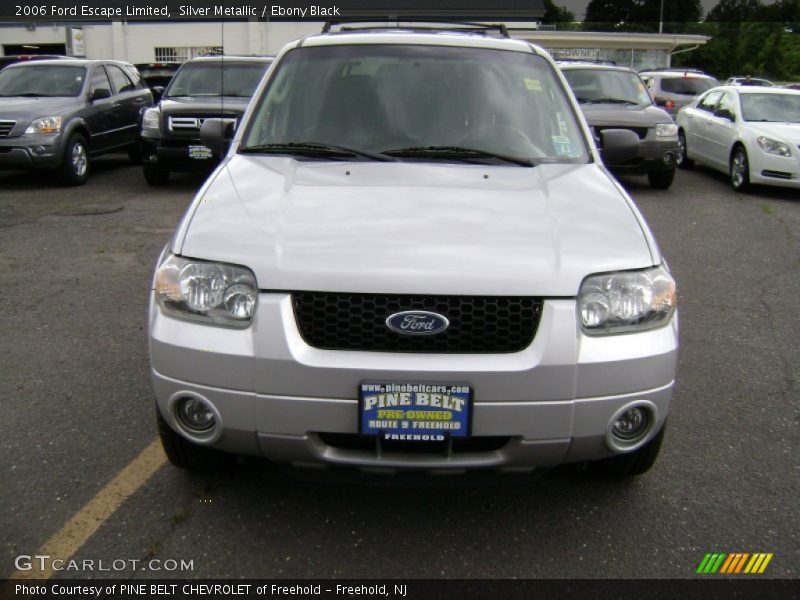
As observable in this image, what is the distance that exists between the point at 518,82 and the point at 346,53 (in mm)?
909

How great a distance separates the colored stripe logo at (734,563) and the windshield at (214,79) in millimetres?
9679

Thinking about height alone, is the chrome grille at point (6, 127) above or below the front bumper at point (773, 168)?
above

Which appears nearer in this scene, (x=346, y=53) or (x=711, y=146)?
(x=346, y=53)

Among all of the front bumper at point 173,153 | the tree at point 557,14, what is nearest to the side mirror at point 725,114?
the front bumper at point 173,153

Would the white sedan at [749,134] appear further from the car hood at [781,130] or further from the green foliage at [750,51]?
the green foliage at [750,51]

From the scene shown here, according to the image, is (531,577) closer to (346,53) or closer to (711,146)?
(346,53)

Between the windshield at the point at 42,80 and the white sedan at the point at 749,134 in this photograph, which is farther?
the windshield at the point at 42,80

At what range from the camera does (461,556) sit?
9.53 feet

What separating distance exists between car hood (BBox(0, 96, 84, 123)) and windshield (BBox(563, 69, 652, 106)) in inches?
281

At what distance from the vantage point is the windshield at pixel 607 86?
39.3 feet

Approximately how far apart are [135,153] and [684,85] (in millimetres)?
15163

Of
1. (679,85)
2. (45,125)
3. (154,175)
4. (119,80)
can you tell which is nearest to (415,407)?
(154,175)

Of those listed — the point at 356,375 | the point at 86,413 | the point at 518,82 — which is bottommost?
the point at 86,413
